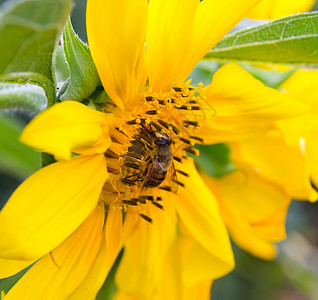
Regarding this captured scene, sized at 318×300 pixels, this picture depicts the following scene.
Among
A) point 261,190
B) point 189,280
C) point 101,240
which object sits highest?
point 101,240

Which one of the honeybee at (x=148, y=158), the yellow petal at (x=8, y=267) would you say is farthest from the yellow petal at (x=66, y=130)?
the yellow petal at (x=8, y=267)

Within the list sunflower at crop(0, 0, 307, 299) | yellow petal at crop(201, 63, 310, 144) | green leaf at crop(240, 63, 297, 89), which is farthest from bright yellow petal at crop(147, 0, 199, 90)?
green leaf at crop(240, 63, 297, 89)

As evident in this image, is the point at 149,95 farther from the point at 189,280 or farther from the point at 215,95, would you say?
the point at 189,280

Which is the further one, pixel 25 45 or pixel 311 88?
pixel 311 88

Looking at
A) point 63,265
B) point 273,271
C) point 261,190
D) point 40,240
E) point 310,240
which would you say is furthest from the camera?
point 310,240

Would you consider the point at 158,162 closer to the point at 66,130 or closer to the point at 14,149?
the point at 66,130

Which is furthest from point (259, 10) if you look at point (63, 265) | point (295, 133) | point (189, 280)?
point (63, 265)

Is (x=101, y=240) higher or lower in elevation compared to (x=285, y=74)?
lower
